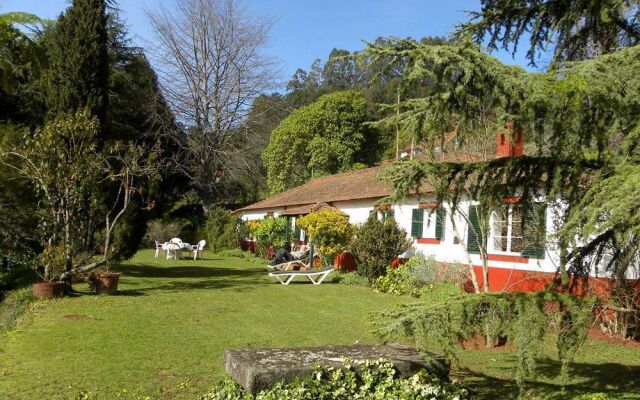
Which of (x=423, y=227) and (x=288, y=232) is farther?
(x=288, y=232)

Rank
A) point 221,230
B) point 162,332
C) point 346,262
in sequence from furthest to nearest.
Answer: point 221,230 < point 346,262 < point 162,332

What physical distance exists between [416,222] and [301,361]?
13171mm

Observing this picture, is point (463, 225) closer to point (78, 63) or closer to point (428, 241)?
point (428, 241)

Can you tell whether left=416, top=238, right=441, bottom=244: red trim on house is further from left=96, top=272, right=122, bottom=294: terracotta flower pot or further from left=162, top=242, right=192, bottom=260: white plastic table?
left=162, top=242, right=192, bottom=260: white plastic table

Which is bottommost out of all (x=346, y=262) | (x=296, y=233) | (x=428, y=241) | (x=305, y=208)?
(x=346, y=262)

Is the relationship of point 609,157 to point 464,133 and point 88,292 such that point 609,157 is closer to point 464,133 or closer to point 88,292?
point 464,133

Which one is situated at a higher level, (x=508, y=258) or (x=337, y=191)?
(x=337, y=191)

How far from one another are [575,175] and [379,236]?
13.0 m

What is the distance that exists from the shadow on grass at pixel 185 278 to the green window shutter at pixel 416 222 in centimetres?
520

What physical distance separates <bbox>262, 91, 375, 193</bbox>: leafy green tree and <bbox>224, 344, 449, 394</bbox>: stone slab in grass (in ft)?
118

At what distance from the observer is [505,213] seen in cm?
543

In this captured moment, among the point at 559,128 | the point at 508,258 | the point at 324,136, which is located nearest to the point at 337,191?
the point at 508,258

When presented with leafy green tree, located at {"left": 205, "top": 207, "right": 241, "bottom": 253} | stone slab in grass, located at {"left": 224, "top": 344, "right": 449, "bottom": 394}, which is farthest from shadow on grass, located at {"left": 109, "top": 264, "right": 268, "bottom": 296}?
leafy green tree, located at {"left": 205, "top": 207, "right": 241, "bottom": 253}

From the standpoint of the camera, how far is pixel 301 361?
16.7 ft
